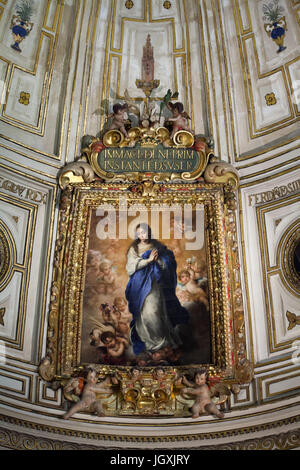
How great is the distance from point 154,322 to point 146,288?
616 millimetres

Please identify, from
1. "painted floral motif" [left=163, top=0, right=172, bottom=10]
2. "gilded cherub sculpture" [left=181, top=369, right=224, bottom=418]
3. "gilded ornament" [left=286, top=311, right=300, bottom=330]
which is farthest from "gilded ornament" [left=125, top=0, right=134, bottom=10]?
"gilded cherub sculpture" [left=181, top=369, right=224, bottom=418]

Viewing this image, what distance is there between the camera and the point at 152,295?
10211 millimetres

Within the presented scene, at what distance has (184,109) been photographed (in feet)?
36.8

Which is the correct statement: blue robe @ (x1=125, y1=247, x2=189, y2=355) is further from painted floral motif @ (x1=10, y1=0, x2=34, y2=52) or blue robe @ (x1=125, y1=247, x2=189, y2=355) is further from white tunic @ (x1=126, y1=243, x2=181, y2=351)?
painted floral motif @ (x1=10, y1=0, x2=34, y2=52)

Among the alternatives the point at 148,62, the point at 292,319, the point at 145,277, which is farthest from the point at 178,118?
the point at 292,319

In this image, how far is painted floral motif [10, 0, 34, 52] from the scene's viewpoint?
1069 centimetres

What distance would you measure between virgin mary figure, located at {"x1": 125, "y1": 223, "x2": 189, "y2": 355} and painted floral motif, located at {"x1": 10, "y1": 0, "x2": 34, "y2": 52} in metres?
4.04

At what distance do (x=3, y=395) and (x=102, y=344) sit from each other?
5.77 feet

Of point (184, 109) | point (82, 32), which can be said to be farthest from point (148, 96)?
point (82, 32)

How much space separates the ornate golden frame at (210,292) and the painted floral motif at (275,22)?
248 centimetres

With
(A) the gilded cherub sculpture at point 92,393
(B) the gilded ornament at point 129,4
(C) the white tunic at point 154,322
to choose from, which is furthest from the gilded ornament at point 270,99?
(A) the gilded cherub sculpture at point 92,393

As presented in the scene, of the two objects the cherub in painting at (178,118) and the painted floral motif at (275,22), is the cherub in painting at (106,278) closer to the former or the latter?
the cherub in painting at (178,118)
